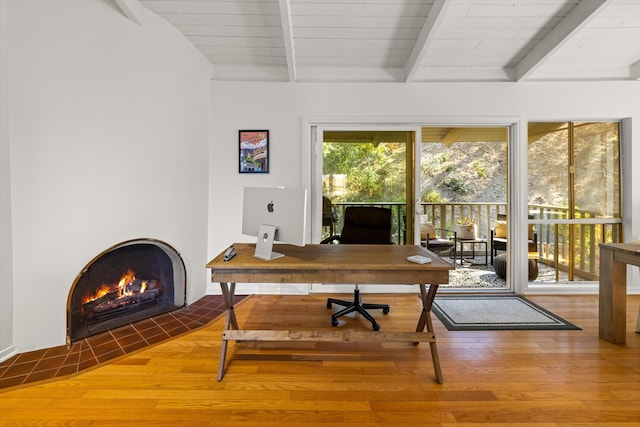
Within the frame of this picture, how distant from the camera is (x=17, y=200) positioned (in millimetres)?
2143

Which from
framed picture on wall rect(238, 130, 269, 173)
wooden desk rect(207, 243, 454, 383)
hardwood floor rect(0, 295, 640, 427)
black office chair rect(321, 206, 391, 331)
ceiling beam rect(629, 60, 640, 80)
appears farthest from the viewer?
framed picture on wall rect(238, 130, 269, 173)

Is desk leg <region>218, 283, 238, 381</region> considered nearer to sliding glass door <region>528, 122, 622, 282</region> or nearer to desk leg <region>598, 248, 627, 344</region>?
desk leg <region>598, 248, 627, 344</region>

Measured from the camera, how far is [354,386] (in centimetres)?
192

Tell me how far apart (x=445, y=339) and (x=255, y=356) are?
145cm

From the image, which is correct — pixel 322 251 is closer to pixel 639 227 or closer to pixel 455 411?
pixel 455 411

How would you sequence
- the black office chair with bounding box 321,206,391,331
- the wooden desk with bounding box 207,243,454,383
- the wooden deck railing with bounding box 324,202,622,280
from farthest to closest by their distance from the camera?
1. the wooden deck railing with bounding box 324,202,622,280
2. the black office chair with bounding box 321,206,391,331
3. the wooden desk with bounding box 207,243,454,383

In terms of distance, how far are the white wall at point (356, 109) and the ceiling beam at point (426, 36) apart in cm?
28

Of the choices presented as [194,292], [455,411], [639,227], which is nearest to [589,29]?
[639,227]

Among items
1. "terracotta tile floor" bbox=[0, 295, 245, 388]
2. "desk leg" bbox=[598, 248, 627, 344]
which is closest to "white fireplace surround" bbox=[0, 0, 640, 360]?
"terracotta tile floor" bbox=[0, 295, 245, 388]

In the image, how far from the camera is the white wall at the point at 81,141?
2154 millimetres

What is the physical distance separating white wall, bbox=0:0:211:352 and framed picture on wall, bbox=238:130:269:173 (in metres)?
0.66

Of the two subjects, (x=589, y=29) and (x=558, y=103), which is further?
(x=558, y=103)

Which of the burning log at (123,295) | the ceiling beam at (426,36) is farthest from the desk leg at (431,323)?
the burning log at (123,295)

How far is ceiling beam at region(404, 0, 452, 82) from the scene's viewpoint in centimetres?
236
